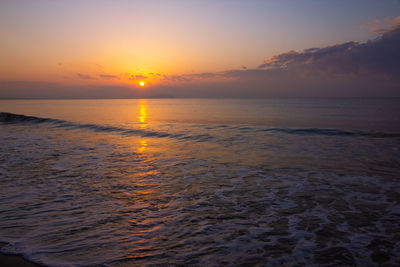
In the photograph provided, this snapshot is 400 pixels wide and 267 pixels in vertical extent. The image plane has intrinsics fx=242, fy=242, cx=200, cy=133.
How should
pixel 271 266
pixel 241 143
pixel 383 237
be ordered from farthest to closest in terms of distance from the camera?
pixel 241 143
pixel 383 237
pixel 271 266

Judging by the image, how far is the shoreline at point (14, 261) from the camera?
11.3 feet

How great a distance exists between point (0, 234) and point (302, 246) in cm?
528

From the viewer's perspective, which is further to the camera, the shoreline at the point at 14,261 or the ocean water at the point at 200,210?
the ocean water at the point at 200,210

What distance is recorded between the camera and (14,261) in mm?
3521

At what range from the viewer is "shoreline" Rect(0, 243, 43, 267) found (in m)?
3.45

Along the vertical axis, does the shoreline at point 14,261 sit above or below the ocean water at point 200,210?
above

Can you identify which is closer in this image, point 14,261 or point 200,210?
point 14,261

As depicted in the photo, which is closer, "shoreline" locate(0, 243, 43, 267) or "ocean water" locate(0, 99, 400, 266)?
"shoreline" locate(0, 243, 43, 267)

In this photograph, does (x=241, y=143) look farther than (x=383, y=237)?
Yes

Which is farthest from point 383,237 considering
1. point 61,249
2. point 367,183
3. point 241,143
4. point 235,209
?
point 241,143

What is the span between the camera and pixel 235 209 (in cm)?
564

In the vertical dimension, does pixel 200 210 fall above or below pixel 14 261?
below

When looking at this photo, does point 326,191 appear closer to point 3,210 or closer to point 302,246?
point 302,246

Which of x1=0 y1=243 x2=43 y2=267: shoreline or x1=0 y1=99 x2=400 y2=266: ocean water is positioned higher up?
x1=0 y1=243 x2=43 y2=267: shoreline
